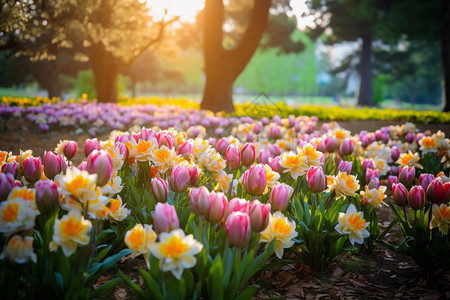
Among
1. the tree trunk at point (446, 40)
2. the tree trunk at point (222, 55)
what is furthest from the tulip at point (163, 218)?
the tree trunk at point (446, 40)

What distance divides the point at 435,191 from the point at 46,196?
228 centimetres

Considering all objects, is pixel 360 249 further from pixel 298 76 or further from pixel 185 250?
pixel 298 76

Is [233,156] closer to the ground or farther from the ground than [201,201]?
farther from the ground

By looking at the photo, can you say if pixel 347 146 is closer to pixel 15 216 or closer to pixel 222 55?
pixel 15 216

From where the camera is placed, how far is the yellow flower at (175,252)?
1.58 meters

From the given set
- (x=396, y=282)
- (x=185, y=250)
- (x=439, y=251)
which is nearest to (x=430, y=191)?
(x=439, y=251)

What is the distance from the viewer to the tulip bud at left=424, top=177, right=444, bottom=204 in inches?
93.4

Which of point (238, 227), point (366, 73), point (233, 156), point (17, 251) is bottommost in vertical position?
point (17, 251)

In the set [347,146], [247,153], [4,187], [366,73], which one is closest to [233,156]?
[247,153]

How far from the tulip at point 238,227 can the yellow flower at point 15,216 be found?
0.87 meters

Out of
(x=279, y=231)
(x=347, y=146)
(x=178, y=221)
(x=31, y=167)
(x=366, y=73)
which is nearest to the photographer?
(x=178, y=221)

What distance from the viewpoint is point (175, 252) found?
1582 millimetres

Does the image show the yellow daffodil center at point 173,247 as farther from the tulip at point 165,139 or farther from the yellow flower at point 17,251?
the tulip at point 165,139

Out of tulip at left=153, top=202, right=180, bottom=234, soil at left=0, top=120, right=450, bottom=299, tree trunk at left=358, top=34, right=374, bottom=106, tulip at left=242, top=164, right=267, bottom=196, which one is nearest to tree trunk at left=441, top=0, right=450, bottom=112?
soil at left=0, top=120, right=450, bottom=299
